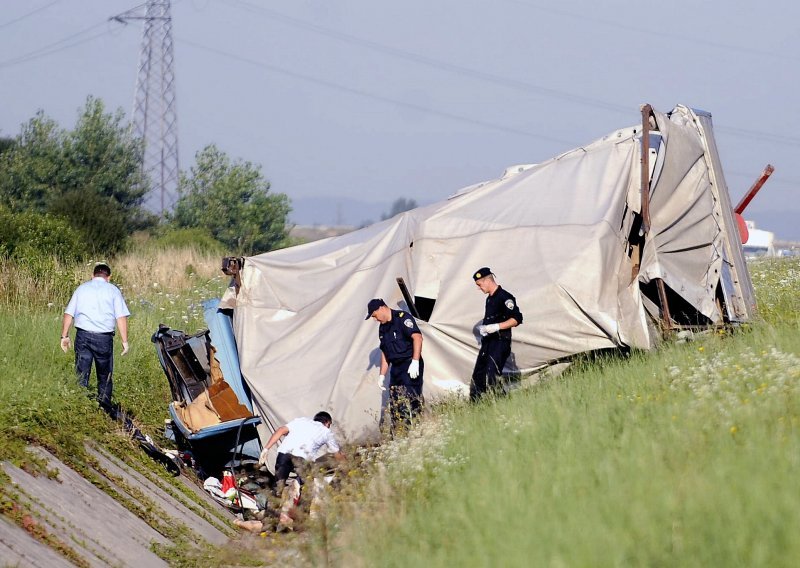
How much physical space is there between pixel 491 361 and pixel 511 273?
142 cm

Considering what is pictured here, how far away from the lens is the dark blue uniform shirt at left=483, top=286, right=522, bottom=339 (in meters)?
10.5

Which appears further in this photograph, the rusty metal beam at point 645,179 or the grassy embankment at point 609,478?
the rusty metal beam at point 645,179

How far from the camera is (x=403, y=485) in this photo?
7.37 m

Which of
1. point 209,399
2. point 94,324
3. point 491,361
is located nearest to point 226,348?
point 209,399

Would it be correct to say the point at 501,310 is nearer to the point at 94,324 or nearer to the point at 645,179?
the point at 645,179

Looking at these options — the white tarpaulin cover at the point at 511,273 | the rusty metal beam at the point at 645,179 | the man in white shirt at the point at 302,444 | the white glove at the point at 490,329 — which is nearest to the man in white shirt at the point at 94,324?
the white tarpaulin cover at the point at 511,273

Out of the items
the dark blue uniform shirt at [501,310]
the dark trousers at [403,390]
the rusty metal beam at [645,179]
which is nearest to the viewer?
the dark blue uniform shirt at [501,310]

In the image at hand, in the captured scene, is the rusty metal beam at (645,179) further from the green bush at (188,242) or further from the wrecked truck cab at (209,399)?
the green bush at (188,242)

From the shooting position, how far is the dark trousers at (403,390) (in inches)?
427

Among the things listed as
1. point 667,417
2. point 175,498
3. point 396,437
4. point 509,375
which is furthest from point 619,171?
point 175,498

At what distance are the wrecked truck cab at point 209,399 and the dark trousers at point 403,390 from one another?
2.08m

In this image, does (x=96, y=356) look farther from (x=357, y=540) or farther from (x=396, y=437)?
(x=357, y=540)

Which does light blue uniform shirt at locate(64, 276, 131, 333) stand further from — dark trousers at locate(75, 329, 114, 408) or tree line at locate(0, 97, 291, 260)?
tree line at locate(0, 97, 291, 260)

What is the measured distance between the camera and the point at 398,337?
11.0 metres
